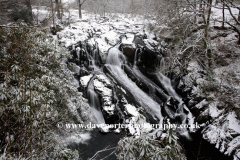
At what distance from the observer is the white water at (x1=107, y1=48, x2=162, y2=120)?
948 cm

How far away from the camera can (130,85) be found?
11.0 metres

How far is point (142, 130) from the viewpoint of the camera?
8.41 ft

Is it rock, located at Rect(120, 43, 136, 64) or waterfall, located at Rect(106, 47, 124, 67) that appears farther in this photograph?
waterfall, located at Rect(106, 47, 124, 67)

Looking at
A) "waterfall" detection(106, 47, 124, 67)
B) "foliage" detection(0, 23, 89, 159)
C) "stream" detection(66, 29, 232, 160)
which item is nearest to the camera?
"foliage" detection(0, 23, 89, 159)

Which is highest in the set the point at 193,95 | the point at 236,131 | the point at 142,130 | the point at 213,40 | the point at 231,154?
the point at 213,40

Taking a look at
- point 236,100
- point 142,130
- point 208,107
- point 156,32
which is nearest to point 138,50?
point 156,32

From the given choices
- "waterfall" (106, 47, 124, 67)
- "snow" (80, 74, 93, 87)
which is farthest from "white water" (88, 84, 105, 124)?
"waterfall" (106, 47, 124, 67)

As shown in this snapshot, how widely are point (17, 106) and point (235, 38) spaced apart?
15243 mm

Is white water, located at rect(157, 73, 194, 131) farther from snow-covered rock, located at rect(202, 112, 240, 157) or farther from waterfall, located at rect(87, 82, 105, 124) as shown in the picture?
waterfall, located at rect(87, 82, 105, 124)

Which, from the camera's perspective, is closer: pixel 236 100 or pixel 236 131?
pixel 236 131

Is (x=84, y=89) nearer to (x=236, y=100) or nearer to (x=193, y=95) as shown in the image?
(x=193, y=95)

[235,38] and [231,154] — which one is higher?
[235,38]

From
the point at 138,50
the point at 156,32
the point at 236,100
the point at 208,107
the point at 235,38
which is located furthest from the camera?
the point at 156,32

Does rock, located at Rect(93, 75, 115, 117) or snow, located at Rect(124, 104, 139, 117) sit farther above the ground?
rock, located at Rect(93, 75, 115, 117)
